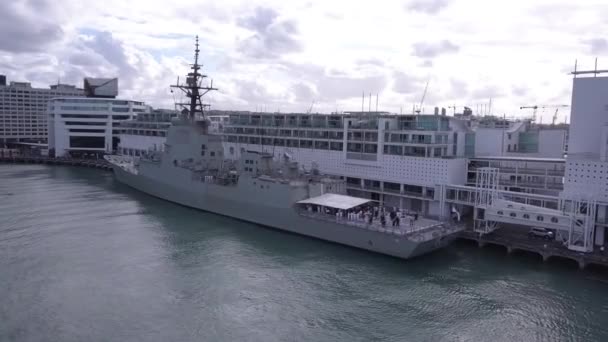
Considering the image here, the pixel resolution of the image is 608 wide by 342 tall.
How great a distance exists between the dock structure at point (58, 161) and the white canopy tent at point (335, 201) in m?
36.0

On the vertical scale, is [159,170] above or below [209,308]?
above

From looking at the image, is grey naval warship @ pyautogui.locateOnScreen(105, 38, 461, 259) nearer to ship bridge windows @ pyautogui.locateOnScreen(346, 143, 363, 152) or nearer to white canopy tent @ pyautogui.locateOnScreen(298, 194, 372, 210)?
white canopy tent @ pyautogui.locateOnScreen(298, 194, 372, 210)

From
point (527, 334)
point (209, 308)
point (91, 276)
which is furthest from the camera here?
point (91, 276)

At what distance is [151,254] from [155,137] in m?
36.2

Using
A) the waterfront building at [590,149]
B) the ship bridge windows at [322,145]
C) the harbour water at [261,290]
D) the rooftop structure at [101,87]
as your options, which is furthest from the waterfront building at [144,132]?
the waterfront building at [590,149]

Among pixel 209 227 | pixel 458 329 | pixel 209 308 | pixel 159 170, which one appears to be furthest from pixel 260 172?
pixel 458 329

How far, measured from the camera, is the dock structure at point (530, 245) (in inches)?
779

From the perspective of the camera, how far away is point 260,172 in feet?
94.1

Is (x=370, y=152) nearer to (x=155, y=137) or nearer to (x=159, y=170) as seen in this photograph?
(x=159, y=170)

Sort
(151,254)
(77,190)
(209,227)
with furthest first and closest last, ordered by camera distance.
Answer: (77,190) → (209,227) → (151,254)

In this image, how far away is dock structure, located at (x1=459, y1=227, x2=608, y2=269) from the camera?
1980 cm

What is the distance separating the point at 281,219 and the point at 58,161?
1725 inches

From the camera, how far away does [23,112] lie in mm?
81562

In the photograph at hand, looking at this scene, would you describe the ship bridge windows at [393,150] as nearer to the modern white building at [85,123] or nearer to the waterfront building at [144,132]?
the waterfront building at [144,132]
